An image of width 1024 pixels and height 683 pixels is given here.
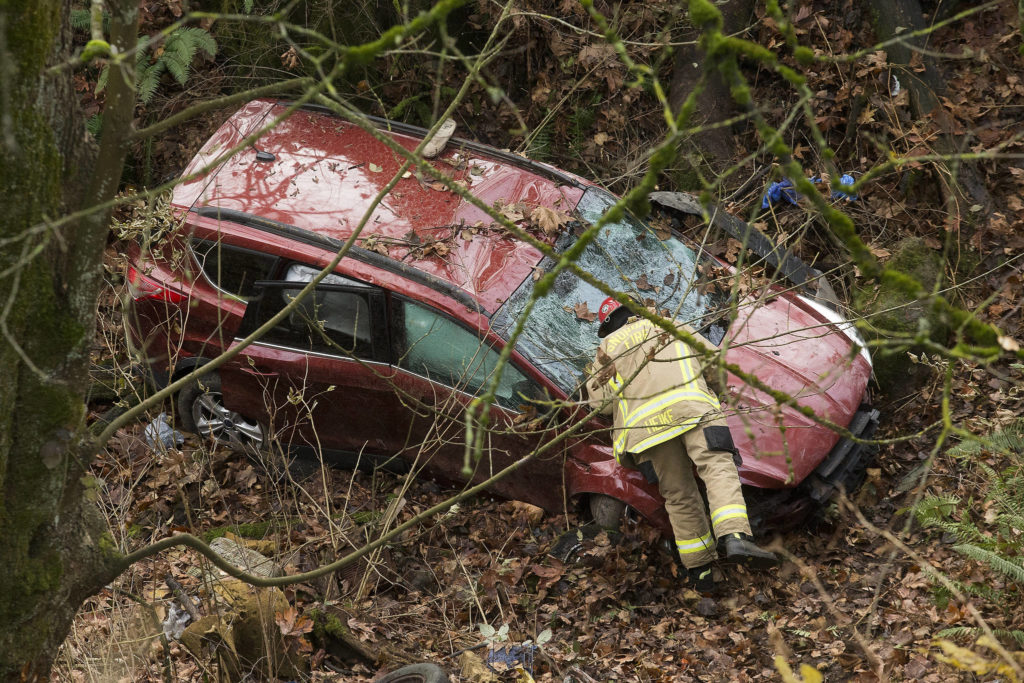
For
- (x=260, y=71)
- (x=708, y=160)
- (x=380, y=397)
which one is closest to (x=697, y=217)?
(x=708, y=160)

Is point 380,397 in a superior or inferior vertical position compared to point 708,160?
inferior

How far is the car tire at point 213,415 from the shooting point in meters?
6.36

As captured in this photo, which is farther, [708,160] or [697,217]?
[708,160]

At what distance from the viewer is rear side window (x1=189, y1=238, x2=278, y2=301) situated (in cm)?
575

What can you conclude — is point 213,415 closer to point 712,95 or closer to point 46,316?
point 46,316

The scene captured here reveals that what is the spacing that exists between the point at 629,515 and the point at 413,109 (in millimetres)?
4469

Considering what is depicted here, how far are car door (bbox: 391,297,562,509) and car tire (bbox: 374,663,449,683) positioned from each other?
1327 mm

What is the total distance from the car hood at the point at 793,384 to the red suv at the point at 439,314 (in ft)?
0.04

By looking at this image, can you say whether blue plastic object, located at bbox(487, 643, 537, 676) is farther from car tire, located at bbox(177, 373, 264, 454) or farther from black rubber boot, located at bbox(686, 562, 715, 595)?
car tire, located at bbox(177, 373, 264, 454)

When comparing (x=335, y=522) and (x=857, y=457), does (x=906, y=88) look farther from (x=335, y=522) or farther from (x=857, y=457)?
(x=335, y=522)


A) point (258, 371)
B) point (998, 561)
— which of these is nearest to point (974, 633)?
point (998, 561)

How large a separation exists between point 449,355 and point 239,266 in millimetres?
1517

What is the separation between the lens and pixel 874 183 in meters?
7.32

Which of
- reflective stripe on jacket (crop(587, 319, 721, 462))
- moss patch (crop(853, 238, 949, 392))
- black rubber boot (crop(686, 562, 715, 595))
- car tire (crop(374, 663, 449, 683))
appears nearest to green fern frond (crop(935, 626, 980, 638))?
black rubber boot (crop(686, 562, 715, 595))
